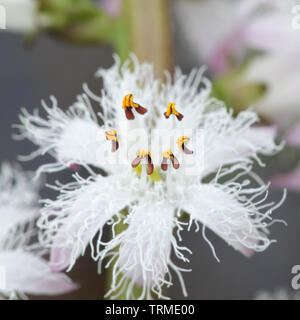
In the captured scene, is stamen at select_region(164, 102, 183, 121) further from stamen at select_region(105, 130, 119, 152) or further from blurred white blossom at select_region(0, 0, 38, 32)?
blurred white blossom at select_region(0, 0, 38, 32)

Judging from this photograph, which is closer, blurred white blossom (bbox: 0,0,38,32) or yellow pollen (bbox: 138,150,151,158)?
yellow pollen (bbox: 138,150,151,158)

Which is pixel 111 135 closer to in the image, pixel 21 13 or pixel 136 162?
pixel 136 162

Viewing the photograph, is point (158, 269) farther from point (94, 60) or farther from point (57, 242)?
point (94, 60)

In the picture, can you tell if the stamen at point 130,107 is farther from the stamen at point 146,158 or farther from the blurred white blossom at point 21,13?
the blurred white blossom at point 21,13

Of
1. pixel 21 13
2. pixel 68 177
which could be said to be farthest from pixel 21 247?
pixel 21 13

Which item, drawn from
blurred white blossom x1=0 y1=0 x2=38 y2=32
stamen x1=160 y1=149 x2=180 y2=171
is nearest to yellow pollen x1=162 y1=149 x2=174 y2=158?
stamen x1=160 y1=149 x2=180 y2=171

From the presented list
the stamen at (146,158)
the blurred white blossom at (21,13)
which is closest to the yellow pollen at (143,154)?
the stamen at (146,158)
